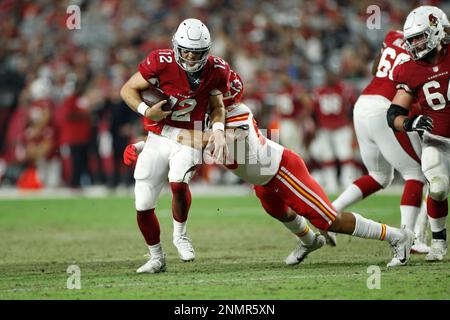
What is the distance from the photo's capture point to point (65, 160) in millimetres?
15328

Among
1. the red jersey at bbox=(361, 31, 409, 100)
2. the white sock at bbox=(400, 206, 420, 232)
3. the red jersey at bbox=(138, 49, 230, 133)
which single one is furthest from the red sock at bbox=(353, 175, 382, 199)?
the red jersey at bbox=(138, 49, 230, 133)

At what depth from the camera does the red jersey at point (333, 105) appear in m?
13.8

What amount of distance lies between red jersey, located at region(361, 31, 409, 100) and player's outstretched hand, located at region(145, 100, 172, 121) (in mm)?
2097

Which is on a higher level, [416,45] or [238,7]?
[238,7]

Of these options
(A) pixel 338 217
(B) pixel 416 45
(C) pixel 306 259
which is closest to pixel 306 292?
(A) pixel 338 217

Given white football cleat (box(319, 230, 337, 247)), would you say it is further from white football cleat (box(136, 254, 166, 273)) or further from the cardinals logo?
the cardinals logo

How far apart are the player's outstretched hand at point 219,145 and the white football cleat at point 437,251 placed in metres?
1.76

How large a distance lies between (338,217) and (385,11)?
11226 millimetres

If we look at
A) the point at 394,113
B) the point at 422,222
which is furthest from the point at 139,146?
the point at 422,222

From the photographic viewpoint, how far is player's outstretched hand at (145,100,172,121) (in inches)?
234
